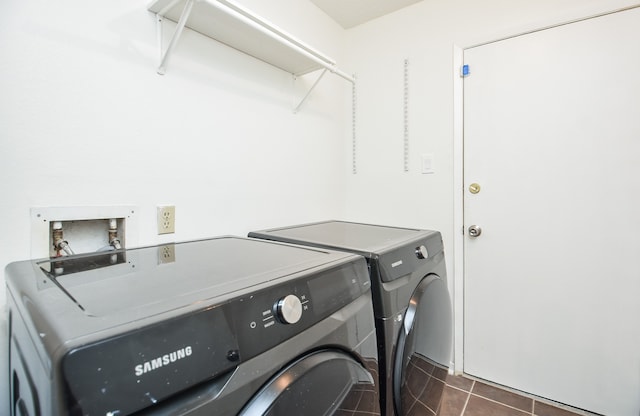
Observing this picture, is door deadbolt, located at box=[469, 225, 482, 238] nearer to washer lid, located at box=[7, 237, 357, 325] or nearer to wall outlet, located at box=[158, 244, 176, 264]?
washer lid, located at box=[7, 237, 357, 325]

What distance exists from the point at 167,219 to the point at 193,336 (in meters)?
0.89

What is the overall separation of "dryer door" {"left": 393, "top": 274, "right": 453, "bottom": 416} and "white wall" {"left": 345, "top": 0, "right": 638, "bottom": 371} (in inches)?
31.0

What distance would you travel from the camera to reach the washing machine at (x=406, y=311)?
932mm

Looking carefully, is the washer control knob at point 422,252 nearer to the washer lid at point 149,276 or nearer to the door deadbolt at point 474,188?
the washer lid at point 149,276

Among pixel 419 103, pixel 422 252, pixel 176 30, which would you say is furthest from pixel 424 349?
pixel 419 103

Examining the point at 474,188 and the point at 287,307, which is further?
the point at 474,188

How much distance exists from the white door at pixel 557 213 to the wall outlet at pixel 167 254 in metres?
1.66

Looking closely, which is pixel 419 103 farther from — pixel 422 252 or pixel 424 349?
pixel 424 349

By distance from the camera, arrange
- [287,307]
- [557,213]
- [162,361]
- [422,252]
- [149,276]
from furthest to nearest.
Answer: [557,213], [422,252], [149,276], [287,307], [162,361]

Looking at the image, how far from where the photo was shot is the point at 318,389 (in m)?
0.63

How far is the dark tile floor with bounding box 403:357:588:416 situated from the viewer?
3.74 feet

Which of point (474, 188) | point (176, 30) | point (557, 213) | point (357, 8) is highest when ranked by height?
point (357, 8)

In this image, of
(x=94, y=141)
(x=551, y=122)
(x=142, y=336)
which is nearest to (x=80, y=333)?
(x=142, y=336)

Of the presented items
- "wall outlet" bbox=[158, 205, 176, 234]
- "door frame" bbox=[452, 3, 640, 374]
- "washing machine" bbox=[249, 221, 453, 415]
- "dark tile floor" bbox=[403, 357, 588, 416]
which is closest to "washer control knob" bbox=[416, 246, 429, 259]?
"washing machine" bbox=[249, 221, 453, 415]
